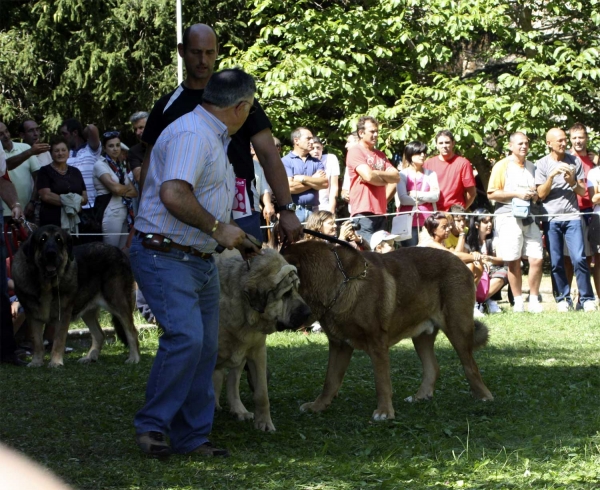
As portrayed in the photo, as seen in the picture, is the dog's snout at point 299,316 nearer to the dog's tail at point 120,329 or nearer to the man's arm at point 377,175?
the dog's tail at point 120,329

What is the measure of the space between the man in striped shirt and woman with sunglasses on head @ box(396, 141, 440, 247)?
781 centimetres

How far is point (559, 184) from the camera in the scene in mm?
12547

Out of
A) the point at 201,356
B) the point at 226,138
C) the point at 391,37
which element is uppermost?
the point at 391,37

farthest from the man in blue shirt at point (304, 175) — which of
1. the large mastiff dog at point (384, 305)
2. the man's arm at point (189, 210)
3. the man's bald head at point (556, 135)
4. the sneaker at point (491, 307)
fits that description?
the man's arm at point (189, 210)

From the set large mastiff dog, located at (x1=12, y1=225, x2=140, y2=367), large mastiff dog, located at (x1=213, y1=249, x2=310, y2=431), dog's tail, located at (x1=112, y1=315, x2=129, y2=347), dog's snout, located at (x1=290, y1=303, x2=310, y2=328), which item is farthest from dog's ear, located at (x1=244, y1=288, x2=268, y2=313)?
dog's tail, located at (x1=112, y1=315, x2=129, y2=347)

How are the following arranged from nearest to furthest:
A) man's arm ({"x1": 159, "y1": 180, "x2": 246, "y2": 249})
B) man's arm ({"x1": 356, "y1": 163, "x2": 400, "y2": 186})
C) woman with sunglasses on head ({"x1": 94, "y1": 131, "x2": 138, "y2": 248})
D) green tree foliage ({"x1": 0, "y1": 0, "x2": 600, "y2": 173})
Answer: man's arm ({"x1": 159, "y1": 180, "x2": 246, "y2": 249}) < woman with sunglasses on head ({"x1": 94, "y1": 131, "x2": 138, "y2": 248}) < man's arm ({"x1": 356, "y1": 163, "x2": 400, "y2": 186}) < green tree foliage ({"x1": 0, "y1": 0, "x2": 600, "y2": 173})

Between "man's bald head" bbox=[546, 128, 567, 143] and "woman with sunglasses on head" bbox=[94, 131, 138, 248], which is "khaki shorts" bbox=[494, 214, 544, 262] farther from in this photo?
"woman with sunglasses on head" bbox=[94, 131, 138, 248]

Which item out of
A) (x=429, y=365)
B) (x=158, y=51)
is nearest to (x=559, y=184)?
(x=429, y=365)

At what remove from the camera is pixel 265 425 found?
5566 mm

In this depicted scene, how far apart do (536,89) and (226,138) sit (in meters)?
14.0

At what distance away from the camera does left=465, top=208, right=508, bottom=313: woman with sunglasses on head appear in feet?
39.9

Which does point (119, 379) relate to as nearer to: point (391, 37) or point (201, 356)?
point (201, 356)

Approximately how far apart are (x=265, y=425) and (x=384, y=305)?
1190mm

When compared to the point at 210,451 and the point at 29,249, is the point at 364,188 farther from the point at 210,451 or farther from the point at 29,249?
the point at 210,451
